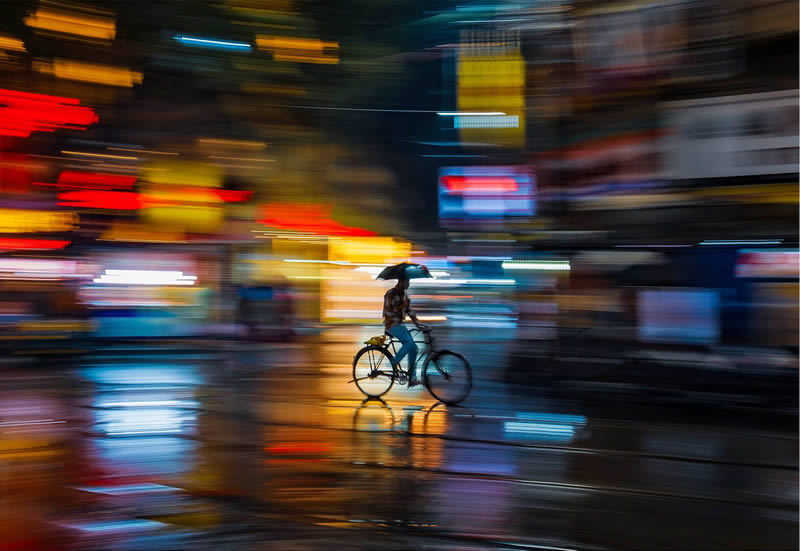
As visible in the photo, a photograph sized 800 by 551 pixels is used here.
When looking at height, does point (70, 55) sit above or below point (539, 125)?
above

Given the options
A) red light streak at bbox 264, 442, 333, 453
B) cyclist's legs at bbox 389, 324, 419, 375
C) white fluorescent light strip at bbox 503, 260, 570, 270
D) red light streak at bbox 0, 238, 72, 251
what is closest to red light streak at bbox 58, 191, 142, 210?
red light streak at bbox 0, 238, 72, 251

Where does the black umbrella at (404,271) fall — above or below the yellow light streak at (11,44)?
below

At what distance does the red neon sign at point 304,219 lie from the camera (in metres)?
23.0

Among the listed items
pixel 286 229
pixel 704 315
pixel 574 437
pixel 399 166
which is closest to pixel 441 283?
pixel 399 166

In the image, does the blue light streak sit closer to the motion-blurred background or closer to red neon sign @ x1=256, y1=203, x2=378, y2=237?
the motion-blurred background

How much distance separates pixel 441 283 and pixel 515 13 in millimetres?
25201

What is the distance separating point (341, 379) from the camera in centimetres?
1388

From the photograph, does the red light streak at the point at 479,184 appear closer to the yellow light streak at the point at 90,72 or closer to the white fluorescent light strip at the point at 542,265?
the white fluorescent light strip at the point at 542,265

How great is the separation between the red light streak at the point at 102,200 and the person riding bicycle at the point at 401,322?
1152 centimetres

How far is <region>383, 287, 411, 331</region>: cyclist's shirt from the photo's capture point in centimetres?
1090

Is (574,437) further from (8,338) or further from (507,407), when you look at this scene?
(8,338)

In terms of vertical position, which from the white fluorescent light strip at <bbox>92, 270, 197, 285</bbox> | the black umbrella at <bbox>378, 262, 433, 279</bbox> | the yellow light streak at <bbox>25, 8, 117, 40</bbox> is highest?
the yellow light streak at <bbox>25, 8, 117, 40</bbox>

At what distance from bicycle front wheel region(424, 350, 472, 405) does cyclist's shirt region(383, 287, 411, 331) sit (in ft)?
2.38

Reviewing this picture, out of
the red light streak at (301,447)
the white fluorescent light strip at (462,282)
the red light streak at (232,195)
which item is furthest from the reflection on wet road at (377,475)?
the white fluorescent light strip at (462,282)
